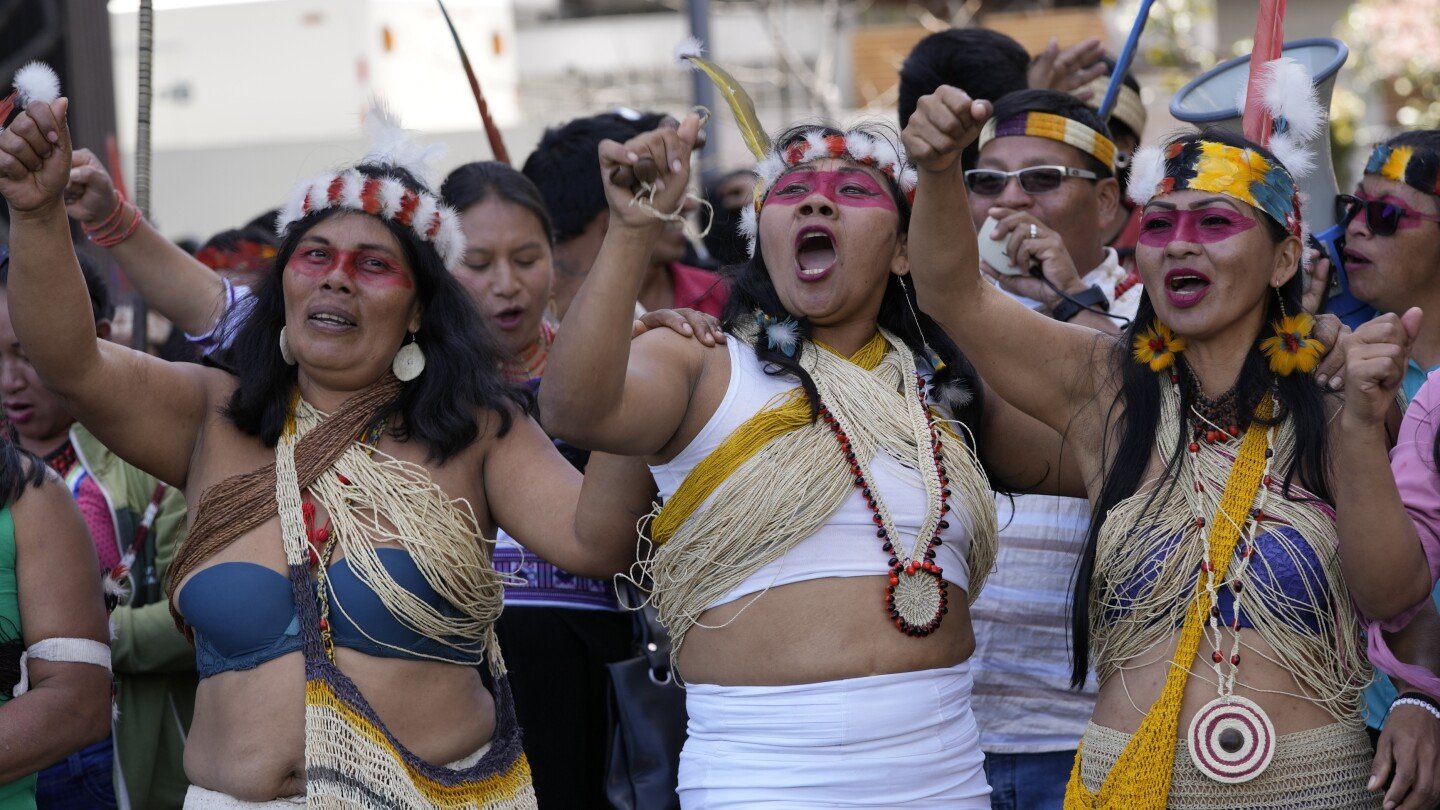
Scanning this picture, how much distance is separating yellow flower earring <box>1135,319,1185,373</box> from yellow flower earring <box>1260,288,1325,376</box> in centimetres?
16

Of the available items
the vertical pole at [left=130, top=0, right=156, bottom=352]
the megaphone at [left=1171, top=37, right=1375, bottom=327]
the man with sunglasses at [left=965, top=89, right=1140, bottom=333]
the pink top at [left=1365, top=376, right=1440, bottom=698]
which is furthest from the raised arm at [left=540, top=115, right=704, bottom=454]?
the vertical pole at [left=130, top=0, right=156, bottom=352]

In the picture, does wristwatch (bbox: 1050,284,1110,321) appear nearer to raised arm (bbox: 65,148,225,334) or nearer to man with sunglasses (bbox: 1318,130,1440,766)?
man with sunglasses (bbox: 1318,130,1440,766)

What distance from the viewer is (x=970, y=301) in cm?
275

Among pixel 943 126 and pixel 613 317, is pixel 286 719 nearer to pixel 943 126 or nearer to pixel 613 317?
pixel 613 317

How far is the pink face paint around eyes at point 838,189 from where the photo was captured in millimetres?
2953

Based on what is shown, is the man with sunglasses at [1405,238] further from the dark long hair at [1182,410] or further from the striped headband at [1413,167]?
the dark long hair at [1182,410]

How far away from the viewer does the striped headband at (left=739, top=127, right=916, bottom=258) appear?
9.83ft

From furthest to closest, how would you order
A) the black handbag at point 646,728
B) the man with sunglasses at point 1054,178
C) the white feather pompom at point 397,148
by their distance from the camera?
the man with sunglasses at point 1054,178
the black handbag at point 646,728
the white feather pompom at point 397,148

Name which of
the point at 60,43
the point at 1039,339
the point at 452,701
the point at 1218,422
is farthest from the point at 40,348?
the point at 60,43

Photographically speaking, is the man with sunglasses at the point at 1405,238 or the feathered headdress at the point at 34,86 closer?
the feathered headdress at the point at 34,86

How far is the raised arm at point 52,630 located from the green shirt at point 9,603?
1 cm

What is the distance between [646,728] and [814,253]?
1238 millimetres

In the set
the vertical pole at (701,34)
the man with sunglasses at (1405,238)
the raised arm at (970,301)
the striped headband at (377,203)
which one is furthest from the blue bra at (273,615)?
the vertical pole at (701,34)

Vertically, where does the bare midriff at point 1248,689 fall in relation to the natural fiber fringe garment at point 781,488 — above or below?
below
